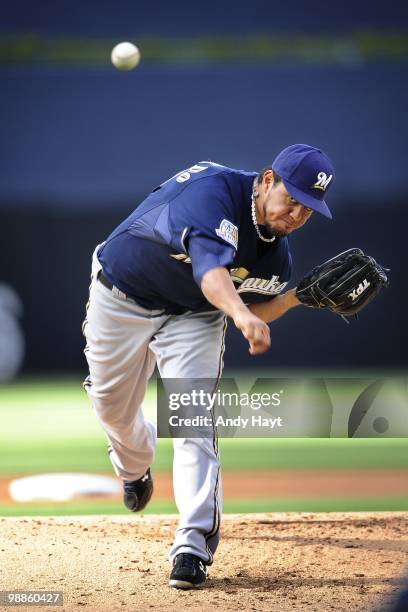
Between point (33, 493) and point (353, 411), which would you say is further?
point (353, 411)

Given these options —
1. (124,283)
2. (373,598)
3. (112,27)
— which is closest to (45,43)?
(112,27)

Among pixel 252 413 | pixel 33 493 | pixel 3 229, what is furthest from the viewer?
pixel 3 229

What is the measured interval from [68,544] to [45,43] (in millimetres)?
10554

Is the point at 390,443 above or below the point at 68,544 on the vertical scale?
above

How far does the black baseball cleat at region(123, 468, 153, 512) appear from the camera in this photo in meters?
4.14

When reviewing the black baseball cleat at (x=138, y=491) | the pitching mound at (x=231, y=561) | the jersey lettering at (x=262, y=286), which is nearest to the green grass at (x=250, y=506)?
the pitching mound at (x=231, y=561)

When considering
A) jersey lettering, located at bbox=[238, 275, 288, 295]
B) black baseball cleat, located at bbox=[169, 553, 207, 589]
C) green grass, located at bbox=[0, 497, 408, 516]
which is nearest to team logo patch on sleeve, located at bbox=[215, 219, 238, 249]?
jersey lettering, located at bbox=[238, 275, 288, 295]

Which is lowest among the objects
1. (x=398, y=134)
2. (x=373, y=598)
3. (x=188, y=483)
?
(x=373, y=598)

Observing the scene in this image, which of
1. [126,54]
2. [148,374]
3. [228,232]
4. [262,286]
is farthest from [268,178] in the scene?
[126,54]

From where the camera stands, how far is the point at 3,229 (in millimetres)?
12805

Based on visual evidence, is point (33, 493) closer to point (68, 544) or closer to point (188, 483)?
point (68, 544)

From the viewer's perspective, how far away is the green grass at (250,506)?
16.3ft

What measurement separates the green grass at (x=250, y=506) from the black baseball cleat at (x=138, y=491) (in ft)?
2.30

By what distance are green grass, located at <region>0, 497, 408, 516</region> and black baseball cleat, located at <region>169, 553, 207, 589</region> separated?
5.83ft
